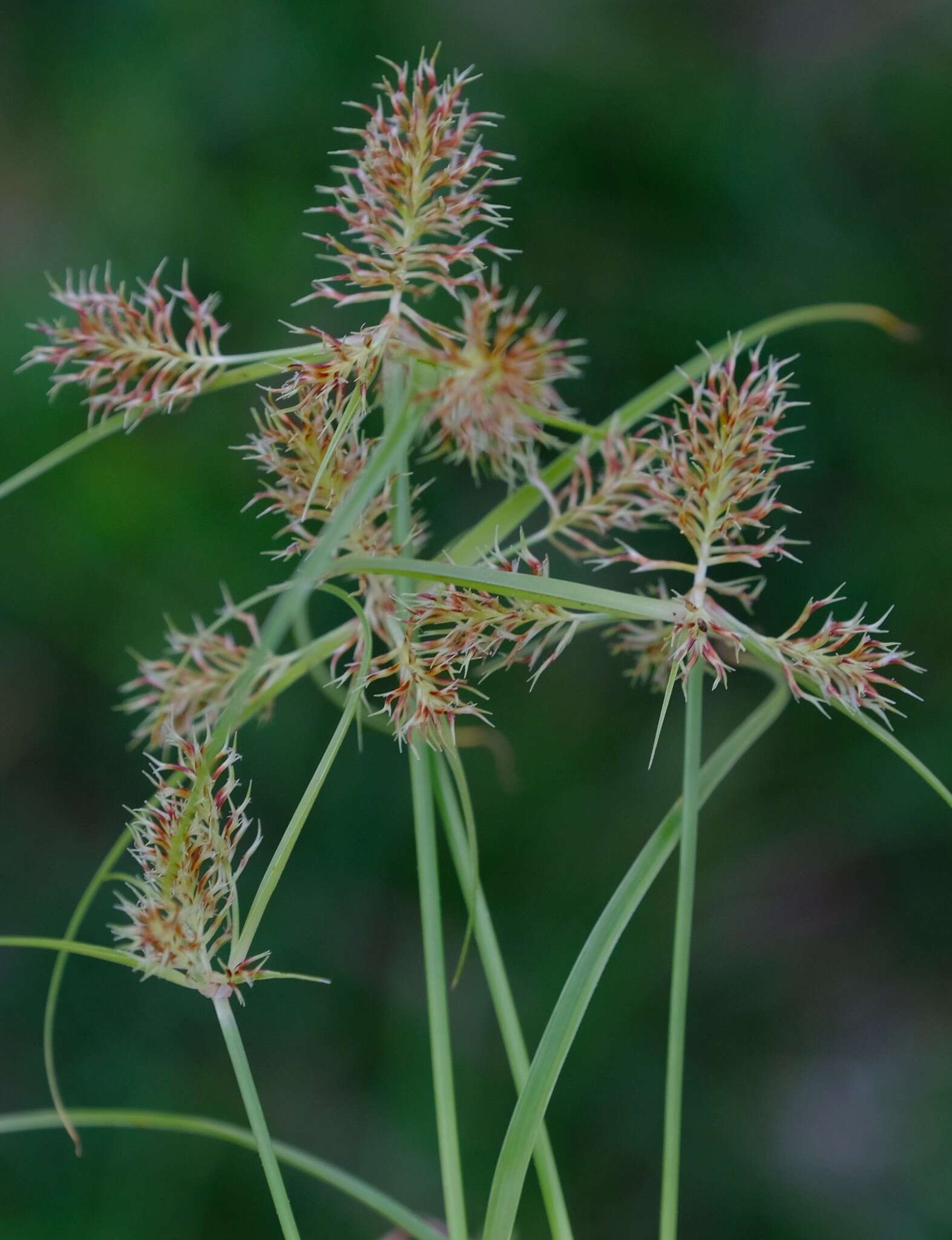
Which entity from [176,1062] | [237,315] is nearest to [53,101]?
[237,315]

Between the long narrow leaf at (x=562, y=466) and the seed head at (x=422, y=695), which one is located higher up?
the long narrow leaf at (x=562, y=466)

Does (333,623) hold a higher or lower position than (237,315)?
lower

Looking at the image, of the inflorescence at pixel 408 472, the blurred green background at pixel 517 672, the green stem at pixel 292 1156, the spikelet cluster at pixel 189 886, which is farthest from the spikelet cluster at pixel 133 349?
the blurred green background at pixel 517 672

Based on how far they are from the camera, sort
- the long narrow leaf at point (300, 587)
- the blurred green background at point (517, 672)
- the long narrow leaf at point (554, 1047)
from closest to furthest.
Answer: the long narrow leaf at point (300, 587), the long narrow leaf at point (554, 1047), the blurred green background at point (517, 672)

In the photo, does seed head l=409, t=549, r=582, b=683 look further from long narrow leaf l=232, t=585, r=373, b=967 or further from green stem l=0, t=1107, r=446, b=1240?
green stem l=0, t=1107, r=446, b=1240

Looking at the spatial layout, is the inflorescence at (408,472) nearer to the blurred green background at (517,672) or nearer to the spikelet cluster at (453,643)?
the spikelet cluster at (453,643)

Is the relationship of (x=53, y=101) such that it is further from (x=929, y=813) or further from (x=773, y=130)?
(x=929, y=813)
